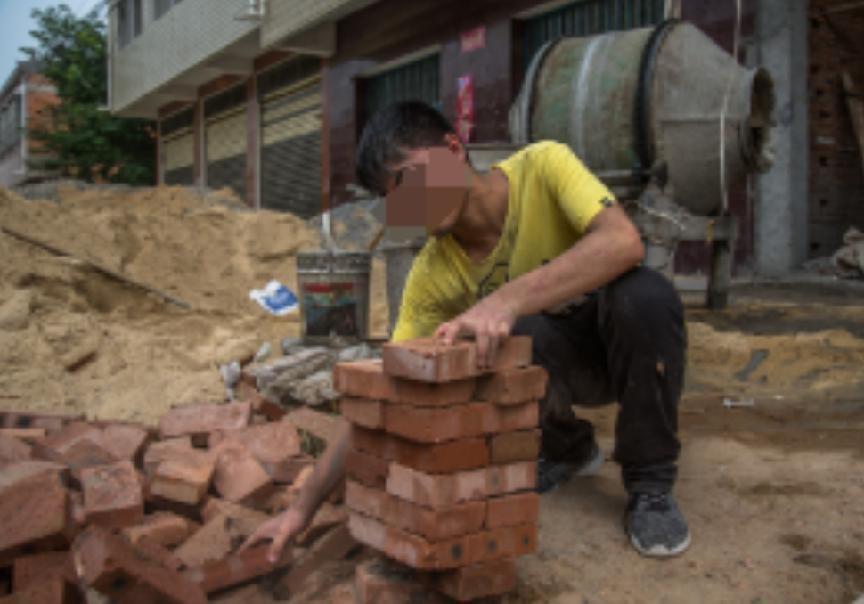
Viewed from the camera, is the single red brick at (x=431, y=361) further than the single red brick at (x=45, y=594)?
No

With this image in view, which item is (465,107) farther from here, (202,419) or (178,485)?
(178,485)

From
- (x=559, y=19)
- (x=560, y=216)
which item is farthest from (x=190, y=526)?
(x=559, y=19)

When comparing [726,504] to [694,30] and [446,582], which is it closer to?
[446,582]

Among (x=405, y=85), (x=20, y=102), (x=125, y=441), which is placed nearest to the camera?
(x=125, y=441)

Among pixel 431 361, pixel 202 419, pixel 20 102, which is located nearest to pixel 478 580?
pixel 431 361

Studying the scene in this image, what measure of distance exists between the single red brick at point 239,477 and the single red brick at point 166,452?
4.3 inches

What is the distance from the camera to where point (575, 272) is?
192 cm

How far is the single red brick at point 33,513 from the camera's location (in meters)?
2.04

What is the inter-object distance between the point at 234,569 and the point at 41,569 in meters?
0.47

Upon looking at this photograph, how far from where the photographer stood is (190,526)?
244 cm

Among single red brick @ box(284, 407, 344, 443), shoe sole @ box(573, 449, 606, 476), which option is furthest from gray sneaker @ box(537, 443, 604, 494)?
single red brick @ box(284, 407, 344, 443)

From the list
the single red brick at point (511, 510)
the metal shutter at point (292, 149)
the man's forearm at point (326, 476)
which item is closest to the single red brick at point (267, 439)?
the man's forearm at point (326, 476)

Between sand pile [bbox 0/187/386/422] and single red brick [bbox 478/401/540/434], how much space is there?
2.74 metres

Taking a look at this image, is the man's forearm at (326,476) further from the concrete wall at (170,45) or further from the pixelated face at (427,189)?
the concrete wall at (170,45)
